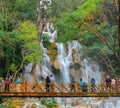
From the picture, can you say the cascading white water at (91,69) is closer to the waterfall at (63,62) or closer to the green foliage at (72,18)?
the waterfall at (63,62)

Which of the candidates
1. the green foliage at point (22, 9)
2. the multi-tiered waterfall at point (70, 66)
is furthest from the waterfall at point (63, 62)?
the green foliage at point (22, 9)

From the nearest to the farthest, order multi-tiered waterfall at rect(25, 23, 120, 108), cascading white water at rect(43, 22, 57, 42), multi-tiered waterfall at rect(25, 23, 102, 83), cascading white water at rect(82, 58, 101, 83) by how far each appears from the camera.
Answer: multi-tiered waterfall at rect(25, 23, 120, 108) < multi-tiered waterfall at rect(25, 23, 102, 83) < cascading white water at rect(82, 58, 101, 83) < cascading white water at rect(43, 22, 57, 42)

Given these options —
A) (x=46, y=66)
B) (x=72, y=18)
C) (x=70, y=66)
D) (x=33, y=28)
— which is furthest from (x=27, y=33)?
(x=70, y=66)

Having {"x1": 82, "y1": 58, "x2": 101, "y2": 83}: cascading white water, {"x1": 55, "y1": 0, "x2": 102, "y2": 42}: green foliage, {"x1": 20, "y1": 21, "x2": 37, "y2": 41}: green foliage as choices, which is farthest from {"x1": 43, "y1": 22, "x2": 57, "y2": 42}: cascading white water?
{"x1": 20, "y1": 21, "x2": 37, "y2": 41}: green foliage

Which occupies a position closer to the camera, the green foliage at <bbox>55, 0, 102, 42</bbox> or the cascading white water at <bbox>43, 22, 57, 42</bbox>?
the green foliage at <bbox>55, 0, 102, 42</bbox>

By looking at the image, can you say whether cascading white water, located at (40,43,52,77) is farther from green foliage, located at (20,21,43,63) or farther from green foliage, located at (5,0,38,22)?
green foliage, located at (20,21,43,63)

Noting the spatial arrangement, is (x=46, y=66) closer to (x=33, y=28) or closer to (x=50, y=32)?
(x=50, y=32)

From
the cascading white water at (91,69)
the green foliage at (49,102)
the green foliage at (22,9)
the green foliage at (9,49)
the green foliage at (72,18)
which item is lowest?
the green foliage at (49,102)

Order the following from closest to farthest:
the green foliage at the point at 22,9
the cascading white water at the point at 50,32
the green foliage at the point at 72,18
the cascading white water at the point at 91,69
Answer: the green foliage at the point at 72,18
the green foliage at the point at 22,9
the cascading white water at the point at 91,69
the cascading white water at the point at 50,32

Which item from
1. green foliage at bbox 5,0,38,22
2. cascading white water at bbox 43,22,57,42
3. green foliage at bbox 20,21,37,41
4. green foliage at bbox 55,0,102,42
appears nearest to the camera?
green foliage at bbox 20,21,37,41

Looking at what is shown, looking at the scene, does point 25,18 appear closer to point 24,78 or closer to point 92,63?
point 24,78

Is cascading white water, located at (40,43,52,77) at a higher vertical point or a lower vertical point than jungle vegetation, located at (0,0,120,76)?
lower

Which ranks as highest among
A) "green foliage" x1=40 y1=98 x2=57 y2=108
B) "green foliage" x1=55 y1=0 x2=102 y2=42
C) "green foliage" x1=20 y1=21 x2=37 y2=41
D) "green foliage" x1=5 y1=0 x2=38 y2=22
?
"green foliage" x1=5 y1=0 x2=38 y2=22

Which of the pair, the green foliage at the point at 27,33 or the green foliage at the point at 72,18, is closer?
the green foliage at the point at 27,33
